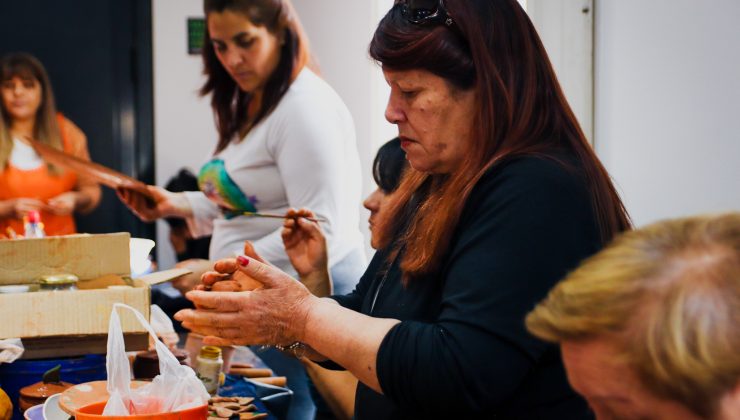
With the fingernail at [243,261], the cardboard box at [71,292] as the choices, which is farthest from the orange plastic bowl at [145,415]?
the cardboard box at [71,292]

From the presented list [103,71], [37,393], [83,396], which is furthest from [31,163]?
[83,396]

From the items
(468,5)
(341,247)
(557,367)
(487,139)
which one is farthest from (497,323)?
(341,247)

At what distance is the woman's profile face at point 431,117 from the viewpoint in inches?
56.7

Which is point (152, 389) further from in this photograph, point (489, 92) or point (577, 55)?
point (577, 55)

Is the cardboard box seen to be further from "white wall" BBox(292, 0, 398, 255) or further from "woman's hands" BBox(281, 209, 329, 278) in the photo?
"white wall" BBox(292, 0, 398, 255)

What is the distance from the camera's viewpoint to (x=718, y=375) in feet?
2.35

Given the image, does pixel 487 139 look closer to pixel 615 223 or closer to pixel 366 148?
pixel 615 223

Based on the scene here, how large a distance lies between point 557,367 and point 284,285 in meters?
0.43

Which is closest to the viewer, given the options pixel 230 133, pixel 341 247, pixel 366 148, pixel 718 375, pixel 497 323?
pixel 718 375

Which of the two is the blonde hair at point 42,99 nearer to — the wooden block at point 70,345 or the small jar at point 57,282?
the small jar at point 57,282

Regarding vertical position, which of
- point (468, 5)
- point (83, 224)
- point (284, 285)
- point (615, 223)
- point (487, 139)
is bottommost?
point (83, 224)

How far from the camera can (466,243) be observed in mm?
1319

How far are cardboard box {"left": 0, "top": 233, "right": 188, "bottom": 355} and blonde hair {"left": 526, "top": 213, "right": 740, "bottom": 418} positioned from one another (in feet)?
3.82

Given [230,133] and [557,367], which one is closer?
[557,367]
